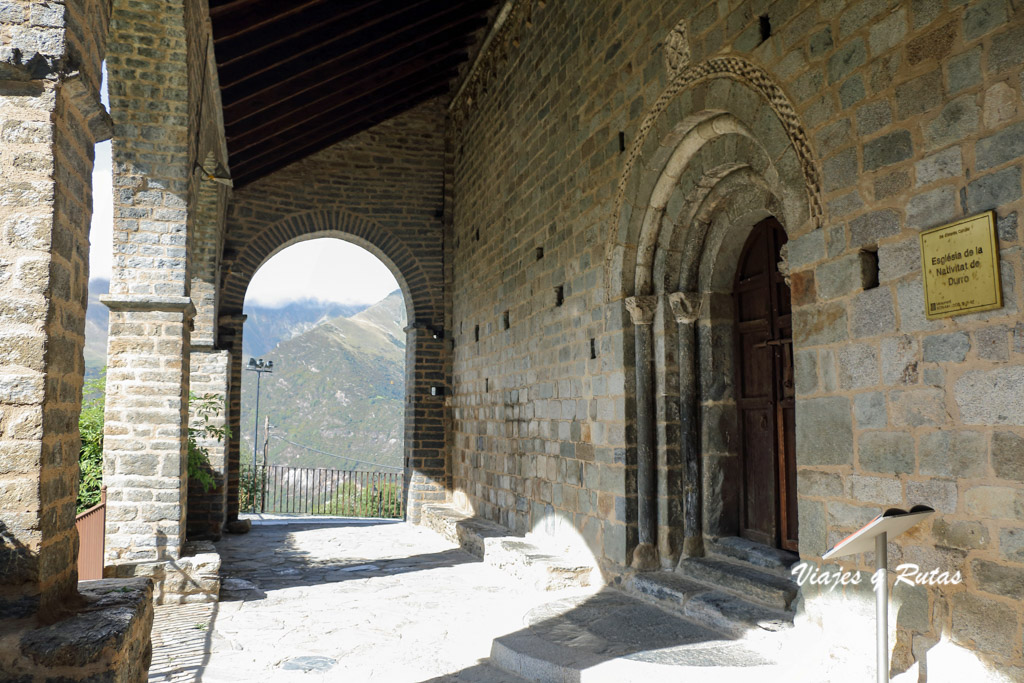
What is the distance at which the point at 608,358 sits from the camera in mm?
5430

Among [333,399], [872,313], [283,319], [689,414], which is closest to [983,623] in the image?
[872,313]

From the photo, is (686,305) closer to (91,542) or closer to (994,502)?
(994,502)

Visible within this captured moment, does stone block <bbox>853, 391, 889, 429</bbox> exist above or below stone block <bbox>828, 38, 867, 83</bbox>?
below

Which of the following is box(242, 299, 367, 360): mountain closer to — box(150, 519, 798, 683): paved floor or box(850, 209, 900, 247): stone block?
box(150, 519, 798, 683): paved floor

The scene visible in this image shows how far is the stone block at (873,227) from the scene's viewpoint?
9.75ft

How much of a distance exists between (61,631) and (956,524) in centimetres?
299

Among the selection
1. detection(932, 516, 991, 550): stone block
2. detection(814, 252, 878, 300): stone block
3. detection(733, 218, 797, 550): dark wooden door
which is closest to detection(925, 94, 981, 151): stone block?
detection(814, 252, 878, 300): stone block

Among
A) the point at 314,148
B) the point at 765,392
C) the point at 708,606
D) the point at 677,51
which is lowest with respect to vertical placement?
the point at 708,606

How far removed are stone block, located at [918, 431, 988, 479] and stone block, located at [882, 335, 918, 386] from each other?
0.78 feet

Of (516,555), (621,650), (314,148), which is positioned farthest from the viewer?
(314,148)

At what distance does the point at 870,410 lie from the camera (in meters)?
3.05

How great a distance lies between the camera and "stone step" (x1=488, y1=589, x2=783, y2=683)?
335 centimetres

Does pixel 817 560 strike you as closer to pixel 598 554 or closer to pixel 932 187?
pixel 932 187

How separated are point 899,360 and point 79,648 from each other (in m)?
3.00
